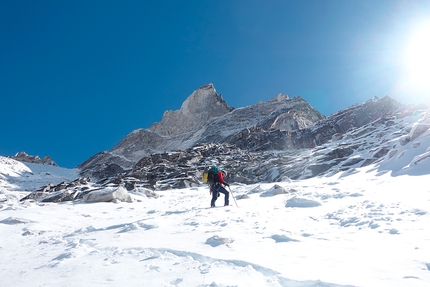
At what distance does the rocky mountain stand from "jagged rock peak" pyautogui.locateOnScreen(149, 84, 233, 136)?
0.43 metres

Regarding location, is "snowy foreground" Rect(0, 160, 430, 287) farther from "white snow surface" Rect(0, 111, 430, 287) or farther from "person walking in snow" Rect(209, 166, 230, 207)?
"person walking in snow" Rect(209, 166, 230, 207)

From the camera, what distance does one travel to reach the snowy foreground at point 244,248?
4305 mm

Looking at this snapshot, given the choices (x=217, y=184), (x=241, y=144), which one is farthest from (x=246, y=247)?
(x=241, y=144)

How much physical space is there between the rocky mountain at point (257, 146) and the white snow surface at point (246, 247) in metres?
8.16

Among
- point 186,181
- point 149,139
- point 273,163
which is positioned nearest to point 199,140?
point 149,139

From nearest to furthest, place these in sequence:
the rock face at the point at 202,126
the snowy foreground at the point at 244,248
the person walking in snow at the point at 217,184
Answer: the snowy foreground at the point at 244,248 → the person walking in snow at the point at 217,184 → the rock face at the point at 202,126

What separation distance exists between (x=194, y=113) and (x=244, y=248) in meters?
125

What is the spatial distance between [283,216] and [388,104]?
70.3 meters

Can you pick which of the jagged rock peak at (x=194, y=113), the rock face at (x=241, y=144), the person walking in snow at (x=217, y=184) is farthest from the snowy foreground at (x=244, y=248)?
the jagged rock peak at (x=194, y=113)

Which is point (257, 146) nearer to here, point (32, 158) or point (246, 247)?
point (246, 247)

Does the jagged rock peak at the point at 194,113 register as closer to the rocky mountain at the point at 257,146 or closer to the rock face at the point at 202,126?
the rock face at the point at 202,126

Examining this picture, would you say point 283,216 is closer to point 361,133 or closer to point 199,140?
point 361,133

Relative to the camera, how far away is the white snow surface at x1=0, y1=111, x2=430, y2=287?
4.31 meters

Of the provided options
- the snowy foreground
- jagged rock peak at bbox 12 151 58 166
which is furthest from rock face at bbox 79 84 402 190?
the snowy foreground
